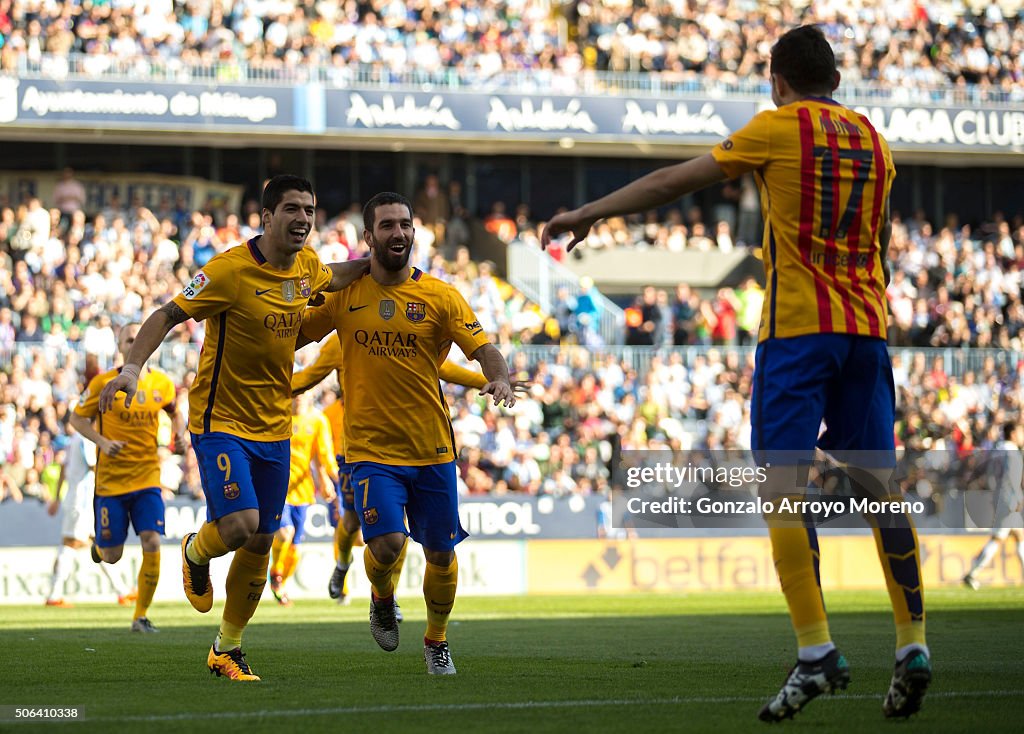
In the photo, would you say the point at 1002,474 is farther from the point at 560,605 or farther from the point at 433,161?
the point at 433,161

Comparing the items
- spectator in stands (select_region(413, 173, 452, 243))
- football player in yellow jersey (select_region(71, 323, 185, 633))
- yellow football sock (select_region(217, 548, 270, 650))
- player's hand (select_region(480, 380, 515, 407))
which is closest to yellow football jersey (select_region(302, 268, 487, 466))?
player's hand (select_region(480, 380, 515, 407))

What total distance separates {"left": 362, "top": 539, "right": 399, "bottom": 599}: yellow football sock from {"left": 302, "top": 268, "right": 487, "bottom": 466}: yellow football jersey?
24.1 inches

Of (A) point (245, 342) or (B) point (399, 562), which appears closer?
(A) point (245, 342)

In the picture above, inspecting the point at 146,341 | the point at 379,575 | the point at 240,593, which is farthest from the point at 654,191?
the point at 240,593

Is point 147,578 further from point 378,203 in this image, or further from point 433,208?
point 433,208

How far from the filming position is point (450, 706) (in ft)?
23.4

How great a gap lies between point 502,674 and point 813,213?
3.65 m

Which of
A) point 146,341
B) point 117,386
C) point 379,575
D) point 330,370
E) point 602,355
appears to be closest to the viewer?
point 117,386

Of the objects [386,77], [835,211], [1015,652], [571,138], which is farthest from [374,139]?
[835,211]

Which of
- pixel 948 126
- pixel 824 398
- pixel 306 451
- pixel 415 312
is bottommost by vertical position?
pixel 306 451

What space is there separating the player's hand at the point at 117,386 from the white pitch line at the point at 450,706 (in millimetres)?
1657

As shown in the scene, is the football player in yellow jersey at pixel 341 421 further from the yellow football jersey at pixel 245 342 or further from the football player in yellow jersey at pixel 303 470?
the yellow football jersey at pixel 245 342

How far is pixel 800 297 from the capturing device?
21.6 ft

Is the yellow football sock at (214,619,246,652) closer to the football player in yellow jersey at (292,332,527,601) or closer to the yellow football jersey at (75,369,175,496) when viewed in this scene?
the football player in yellow jersey at (292,332,527,601)
